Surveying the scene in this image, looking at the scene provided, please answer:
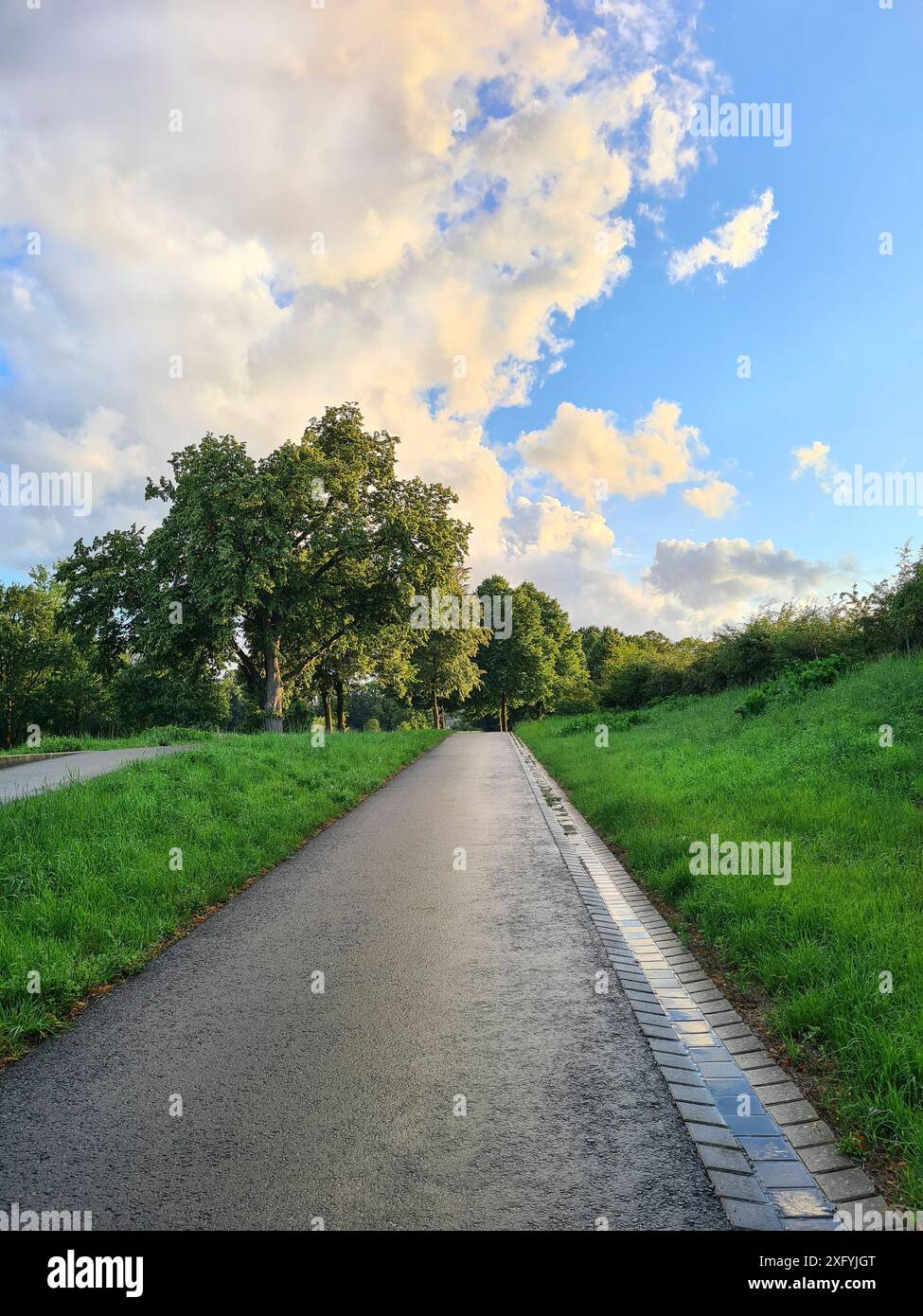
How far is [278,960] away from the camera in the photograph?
5477mm

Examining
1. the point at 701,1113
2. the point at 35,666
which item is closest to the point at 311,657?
the point at 701,1113

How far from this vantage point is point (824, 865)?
6582 millimetres

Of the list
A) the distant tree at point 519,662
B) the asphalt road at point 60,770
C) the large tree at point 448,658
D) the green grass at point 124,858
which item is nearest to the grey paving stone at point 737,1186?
the green grass at point 124,858

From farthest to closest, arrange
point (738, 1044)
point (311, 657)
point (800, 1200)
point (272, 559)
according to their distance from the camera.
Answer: point (311, 657), point (272, 559), point (738, 1044), point (800, 1200)

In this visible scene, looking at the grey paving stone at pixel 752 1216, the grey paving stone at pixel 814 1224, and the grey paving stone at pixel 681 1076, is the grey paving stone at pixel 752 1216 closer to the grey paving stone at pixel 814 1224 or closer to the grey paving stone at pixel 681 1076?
the grey paving stone at pixel 814 1224

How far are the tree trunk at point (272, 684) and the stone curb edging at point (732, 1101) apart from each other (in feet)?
90.3

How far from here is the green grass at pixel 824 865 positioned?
3.63 metres

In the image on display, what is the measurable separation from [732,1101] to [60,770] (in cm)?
1368

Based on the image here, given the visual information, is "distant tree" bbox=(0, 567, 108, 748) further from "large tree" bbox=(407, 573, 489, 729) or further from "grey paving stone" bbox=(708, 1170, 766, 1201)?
"grey paving stone" bbox=(708, 1170, 766, 1201)

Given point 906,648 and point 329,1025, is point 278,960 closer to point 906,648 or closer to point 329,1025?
point 329,1025

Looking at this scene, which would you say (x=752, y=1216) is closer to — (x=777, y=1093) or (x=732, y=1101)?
(x=732, y=1101)

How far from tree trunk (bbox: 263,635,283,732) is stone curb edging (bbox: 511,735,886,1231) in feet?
90.3

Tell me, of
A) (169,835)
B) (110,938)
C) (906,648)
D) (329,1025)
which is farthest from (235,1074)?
(906,648)

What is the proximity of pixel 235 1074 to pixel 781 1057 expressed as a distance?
9.13ft
